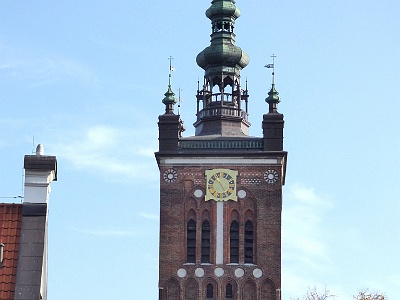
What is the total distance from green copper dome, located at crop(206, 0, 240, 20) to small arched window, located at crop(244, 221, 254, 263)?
10.4 meters

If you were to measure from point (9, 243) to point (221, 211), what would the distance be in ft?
115

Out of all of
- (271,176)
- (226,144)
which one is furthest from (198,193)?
(271,176)

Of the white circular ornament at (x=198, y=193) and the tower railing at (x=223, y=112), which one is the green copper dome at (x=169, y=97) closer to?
the tower railing at (x=223, y=112)

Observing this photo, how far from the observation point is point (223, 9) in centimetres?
6144

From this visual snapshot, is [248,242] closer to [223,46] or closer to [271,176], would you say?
[271,176]

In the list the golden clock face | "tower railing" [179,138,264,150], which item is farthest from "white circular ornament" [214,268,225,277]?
"tower railing" [179,138,264,150]

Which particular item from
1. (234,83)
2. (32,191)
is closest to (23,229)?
(32,191)

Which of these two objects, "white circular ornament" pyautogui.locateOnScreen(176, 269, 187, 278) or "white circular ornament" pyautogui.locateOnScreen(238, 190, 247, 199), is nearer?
"white circular ornament" pyautogui.locateOnScreen(176, 269, 187, 278)

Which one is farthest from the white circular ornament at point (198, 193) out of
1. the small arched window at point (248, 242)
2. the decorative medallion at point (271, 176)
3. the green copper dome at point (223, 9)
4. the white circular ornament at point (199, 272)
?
the green copper dome at point (223, 9)

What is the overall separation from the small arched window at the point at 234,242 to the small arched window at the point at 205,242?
0.99 m

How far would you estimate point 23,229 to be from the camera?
22969mm

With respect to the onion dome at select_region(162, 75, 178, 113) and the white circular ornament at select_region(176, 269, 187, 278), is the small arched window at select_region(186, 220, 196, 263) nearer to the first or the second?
the white circular ornament at select_region(176, 269, 187, 278)

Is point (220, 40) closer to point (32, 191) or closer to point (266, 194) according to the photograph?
point (266, 194)

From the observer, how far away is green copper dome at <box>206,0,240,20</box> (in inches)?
2418
